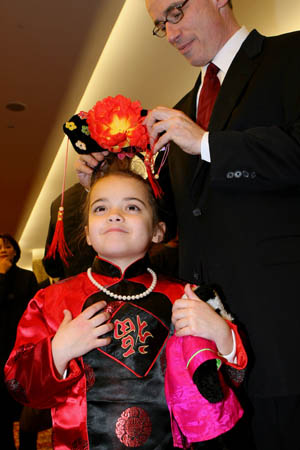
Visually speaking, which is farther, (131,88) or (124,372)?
(131,88)

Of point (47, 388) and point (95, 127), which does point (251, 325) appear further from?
point (95, 127)

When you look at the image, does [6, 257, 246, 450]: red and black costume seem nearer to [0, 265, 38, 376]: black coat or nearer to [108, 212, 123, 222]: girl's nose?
[108, 212, 123, 222]: girl's nose

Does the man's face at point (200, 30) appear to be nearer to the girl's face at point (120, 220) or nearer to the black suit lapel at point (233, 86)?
the black suit lapel at point (233, 86)

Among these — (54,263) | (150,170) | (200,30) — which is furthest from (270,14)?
(54,263)

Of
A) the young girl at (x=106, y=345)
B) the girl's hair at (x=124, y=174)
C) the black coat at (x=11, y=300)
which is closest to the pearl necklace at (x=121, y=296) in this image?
the young girl at (x=106, y=345)

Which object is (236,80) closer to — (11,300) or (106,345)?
(106,345)

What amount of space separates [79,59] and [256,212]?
2.95 meters

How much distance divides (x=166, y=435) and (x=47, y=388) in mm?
311

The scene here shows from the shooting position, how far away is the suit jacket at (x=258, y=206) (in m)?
1.12

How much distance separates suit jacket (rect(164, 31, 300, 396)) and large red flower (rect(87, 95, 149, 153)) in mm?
215

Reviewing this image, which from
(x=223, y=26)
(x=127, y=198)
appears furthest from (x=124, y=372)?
(x=223, y=26)

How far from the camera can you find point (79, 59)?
3688 mm

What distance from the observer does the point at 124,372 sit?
1128 mm

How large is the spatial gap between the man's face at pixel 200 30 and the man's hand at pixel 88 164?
1.51 feet
